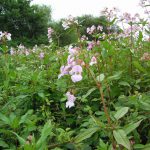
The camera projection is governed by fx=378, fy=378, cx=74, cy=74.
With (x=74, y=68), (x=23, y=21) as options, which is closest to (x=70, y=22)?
(x=74, y=68)

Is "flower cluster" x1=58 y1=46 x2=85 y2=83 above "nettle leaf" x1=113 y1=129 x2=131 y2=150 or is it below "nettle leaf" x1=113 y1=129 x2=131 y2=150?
above

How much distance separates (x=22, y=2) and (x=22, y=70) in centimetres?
2947

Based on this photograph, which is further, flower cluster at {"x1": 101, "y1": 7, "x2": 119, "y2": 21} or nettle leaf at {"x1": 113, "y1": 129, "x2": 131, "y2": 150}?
flower cluster at {"x1": 101, "y1": 7, "x2": 119, "y2": 21}

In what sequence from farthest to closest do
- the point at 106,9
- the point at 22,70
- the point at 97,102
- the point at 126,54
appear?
the point at 106,9, the point at 22,70, the point at 126,54, the point at 97,102

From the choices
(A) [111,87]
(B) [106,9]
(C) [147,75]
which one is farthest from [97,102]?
(B) [106,9]

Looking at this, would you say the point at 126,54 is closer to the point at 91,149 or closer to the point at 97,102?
the point at 97,102

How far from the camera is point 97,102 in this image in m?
2.23

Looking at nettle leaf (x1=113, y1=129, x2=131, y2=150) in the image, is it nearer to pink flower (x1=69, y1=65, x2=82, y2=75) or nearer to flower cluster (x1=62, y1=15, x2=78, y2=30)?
pink flower (x1=69, y1=65, x2=82, y2=75)

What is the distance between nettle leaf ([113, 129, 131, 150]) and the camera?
141 centimetres

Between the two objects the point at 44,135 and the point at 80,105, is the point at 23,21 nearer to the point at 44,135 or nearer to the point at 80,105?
the point at 80,105

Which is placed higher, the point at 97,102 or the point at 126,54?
the point at 126,54

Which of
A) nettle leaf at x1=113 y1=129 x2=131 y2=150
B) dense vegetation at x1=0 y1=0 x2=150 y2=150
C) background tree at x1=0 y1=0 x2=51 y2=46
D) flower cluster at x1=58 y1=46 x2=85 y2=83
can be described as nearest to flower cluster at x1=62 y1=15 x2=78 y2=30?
dense vegetation at x1=0 y1=0 x2=150 y2=150

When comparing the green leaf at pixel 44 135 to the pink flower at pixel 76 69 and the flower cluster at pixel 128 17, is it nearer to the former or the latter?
the pink flower at pixel 76 69

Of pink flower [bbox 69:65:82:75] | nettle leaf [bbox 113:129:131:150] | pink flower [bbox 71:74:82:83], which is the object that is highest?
pink flower [bbox 69:65:82:75]
